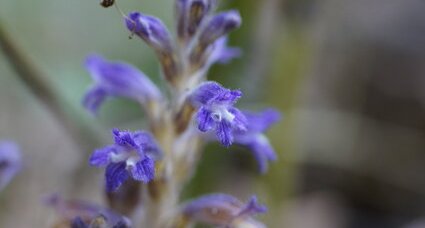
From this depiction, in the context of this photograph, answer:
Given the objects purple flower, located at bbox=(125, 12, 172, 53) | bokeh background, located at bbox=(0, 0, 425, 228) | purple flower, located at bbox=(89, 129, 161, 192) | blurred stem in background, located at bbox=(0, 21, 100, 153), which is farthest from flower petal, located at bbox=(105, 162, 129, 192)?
bokeh background, located at bbox=(0, 0, 425, 228)

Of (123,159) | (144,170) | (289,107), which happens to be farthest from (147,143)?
(289,107)

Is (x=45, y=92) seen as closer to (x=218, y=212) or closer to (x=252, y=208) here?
(x=218, y=212)

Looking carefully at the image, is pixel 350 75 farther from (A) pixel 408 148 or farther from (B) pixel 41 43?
(B) pixel 41 43

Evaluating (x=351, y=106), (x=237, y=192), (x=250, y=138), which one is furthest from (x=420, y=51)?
(x=250, y=138)

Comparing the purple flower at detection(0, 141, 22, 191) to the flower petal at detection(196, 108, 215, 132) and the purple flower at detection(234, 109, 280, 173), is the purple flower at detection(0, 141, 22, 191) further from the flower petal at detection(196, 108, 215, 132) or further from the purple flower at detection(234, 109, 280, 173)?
the flower petal at detection(196, 108, 215, 132)

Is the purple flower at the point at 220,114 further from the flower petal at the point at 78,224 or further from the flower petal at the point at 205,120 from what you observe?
the flower petal at the point at 78,224

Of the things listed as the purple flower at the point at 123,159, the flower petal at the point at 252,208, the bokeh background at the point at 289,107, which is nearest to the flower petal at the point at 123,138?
the purple flower at the point at 123,159
